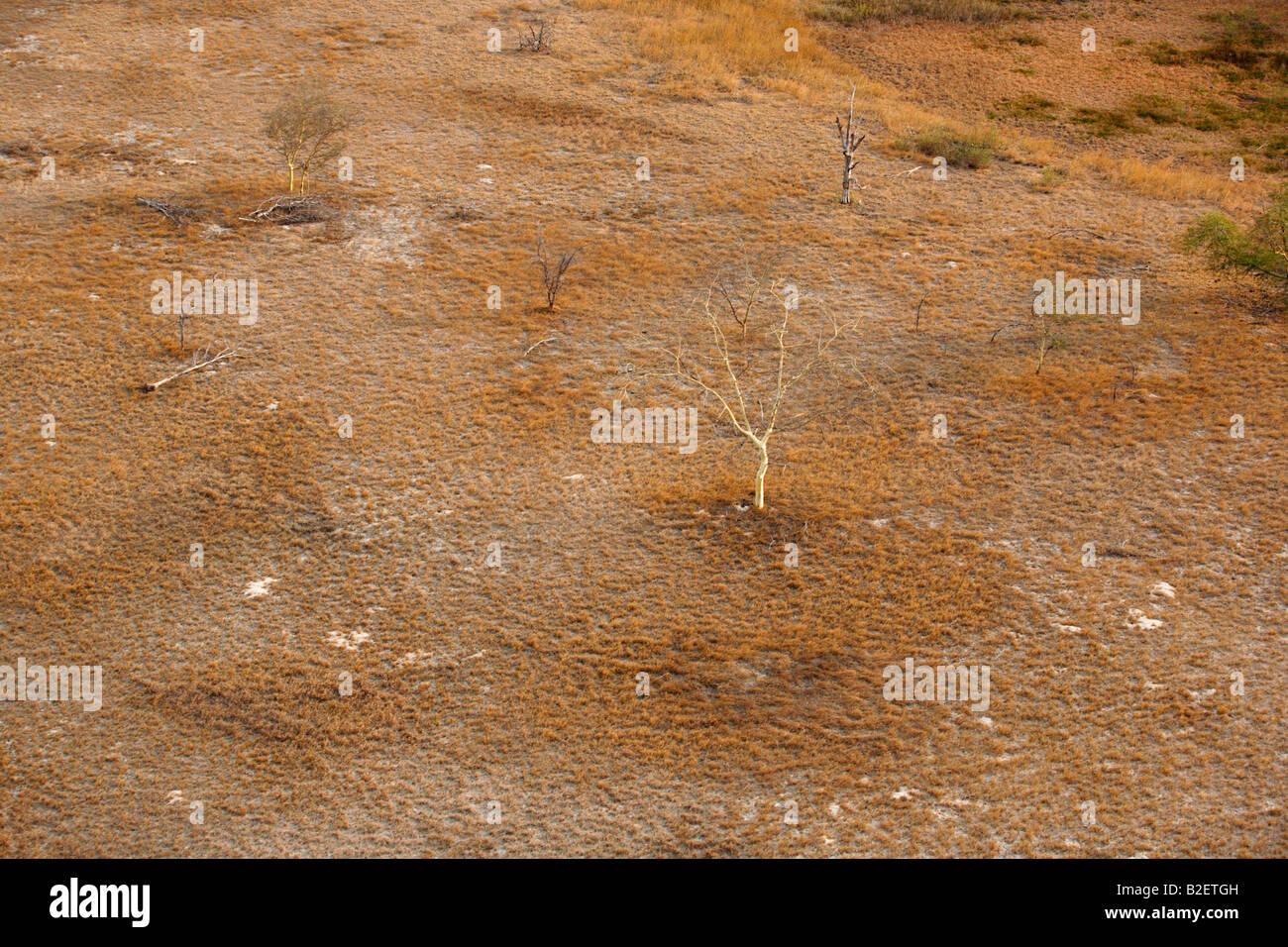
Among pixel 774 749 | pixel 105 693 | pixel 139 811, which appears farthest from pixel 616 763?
pixel 105 693

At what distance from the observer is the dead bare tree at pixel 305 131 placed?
26.3 metres

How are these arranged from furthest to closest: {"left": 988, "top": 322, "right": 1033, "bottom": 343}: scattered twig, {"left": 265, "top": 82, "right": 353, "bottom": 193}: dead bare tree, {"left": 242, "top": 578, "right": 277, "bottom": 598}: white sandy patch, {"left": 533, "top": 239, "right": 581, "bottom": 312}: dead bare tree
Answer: {"left": 265, "top": 82, "right": 353, "bottom": 193}: dead bare tree
{"left": 533, "top": 239, "right": 581, "bottom": 312}: dead bare tree
{"left": 988, "top": 322, "right": 1033, "bottom": 343}: scattered twig
{"left": 242, "top": 578, "right": 277, "bottom": 598}: white sandy patch

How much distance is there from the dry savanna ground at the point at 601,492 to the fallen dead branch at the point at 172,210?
11.9 inches

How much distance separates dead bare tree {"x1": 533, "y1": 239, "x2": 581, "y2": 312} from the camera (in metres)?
23.2

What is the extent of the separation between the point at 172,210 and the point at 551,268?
28.3 feet

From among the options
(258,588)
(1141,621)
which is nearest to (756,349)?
(1141,621)

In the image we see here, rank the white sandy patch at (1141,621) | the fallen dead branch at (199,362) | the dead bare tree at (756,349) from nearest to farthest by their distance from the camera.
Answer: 1. the white sandy patch at (1141,621)
2. the fallen dead branch at (199,362)
3. the dead bare tree at (756,349)

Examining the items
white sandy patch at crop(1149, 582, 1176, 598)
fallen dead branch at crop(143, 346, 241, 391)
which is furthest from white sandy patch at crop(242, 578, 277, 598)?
white sandy patch at crop(1149, 582, 1176, 598)

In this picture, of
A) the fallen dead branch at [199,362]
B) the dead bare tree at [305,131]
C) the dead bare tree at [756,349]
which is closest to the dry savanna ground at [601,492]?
the fallen dead branch at [199,362]

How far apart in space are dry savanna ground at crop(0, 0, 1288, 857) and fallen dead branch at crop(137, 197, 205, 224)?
0.99ft

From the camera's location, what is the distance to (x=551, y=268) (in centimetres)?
2450

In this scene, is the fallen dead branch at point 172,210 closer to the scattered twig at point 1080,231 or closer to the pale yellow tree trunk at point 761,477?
the pale yellow tree trunk at point 761,477

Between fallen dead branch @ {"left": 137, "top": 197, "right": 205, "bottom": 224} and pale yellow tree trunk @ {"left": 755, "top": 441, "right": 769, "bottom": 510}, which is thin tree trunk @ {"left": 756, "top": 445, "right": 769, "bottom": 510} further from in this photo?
fallen dead branch @ {"left": 137, "top": 197, "right": 205, "bottom": 224}

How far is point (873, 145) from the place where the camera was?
31.0m
